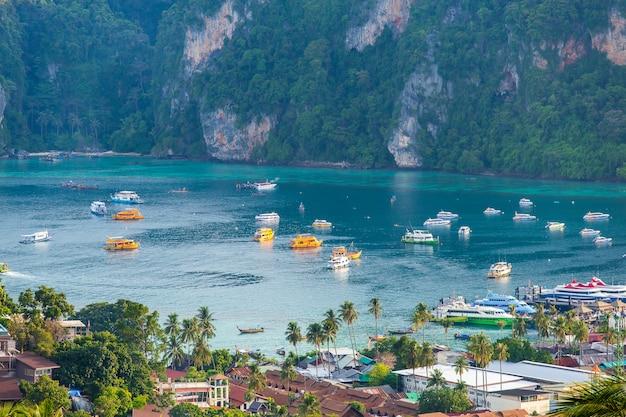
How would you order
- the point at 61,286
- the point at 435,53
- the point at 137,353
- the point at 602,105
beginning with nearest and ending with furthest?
1. the point at 137,353
2. the point at 61,286
3. the point at 602,105
4. the point at 435,53

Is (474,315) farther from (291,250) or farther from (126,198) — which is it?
(126,198)

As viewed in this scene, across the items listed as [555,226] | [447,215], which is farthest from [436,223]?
[555,226]

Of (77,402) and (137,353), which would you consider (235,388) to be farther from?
(77,402)

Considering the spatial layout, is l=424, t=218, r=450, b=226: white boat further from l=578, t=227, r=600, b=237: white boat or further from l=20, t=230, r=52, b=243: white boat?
l=20, t=230, r=52, b=243: white boat

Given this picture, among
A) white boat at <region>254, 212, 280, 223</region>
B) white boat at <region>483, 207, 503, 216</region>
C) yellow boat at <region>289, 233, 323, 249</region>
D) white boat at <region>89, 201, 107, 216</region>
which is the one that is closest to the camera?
yellow boat at <region>289, 233, 323, 249</region>

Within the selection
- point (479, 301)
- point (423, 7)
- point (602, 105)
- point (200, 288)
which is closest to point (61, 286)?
point (200, 288)

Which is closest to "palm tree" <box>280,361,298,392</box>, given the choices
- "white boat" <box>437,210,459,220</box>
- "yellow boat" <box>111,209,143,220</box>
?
"white boat" <box>437,210,459,220</box>
